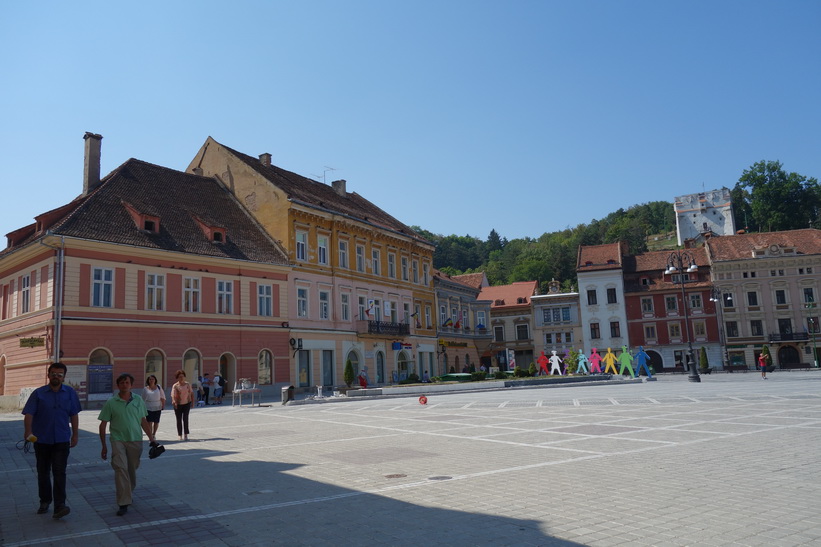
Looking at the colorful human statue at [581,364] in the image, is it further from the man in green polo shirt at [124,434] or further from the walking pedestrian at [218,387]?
the man in green polo shirt at [124,434]

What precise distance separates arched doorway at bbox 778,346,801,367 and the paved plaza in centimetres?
5367

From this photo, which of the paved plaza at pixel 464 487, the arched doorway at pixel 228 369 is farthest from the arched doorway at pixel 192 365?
the paved plaza at pixel 464 487

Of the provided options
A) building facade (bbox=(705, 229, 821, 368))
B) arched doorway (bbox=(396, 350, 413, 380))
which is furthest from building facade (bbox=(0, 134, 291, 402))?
building facade (bbox=(705, 229, 821, 368))

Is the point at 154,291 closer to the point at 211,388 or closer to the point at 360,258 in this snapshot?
the point at 211,388

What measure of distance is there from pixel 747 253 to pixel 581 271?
16.7 metres

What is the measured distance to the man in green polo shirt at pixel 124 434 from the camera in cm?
739

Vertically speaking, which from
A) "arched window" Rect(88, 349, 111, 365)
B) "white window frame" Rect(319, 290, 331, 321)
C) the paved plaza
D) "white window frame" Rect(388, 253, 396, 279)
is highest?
"white window frame" Rect(388, 253, 396, 279)

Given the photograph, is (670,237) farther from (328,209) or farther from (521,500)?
(521,500)

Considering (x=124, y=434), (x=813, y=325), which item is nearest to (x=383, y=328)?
(x=124, y=434)

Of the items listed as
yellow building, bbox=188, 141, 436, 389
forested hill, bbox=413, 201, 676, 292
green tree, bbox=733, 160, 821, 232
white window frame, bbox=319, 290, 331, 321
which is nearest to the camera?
yellow building, bbox=188, 141, 436, 389

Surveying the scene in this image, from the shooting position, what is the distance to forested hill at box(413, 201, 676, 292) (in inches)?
4365

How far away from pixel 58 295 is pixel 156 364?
587 centimetres

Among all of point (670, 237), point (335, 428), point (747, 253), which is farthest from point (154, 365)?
point (670, 237)

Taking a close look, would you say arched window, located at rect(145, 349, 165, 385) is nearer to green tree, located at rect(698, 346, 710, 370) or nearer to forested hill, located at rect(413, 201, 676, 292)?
green tree, located at rect(698, 346, 710, 370)
